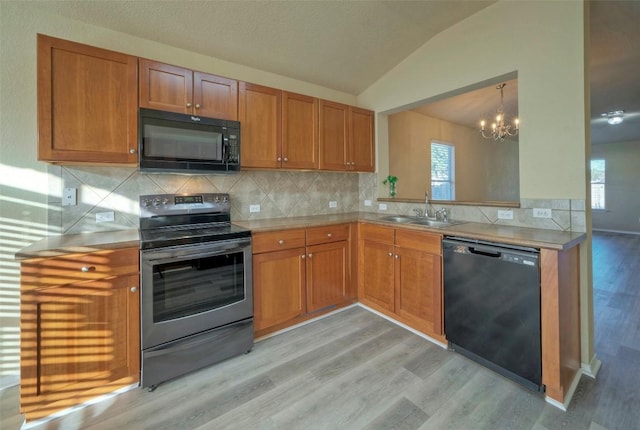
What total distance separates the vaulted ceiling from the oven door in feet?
5.61

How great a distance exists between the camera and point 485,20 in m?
2.33

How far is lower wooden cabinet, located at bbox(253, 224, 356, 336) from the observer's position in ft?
7.41

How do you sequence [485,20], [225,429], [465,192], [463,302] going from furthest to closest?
1. [465,192]
2. [485,20]
3. [463,302]
4. [225,429]

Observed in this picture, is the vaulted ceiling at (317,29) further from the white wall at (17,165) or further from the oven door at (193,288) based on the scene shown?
the oven door at (193,288)

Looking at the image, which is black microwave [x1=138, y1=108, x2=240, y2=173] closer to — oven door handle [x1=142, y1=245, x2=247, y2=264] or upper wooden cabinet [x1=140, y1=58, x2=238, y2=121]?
upper wooden cabinet [x1=140, y1=58, x2=238, y2=121]

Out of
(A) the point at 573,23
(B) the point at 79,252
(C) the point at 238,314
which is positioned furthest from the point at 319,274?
(A) the point at 573,23

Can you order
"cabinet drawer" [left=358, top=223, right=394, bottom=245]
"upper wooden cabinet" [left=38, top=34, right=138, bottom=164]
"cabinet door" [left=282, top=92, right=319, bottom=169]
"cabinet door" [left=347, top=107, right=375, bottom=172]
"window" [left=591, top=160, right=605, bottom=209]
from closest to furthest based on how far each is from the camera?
"upper wooden cabinet" [left=38, top=34, right=138, bottom=164] → "cabinet drawer" [left=358, top=223, right=394, bottom=245] → "cabinet door" [left=282, top=92, right=319, bottom=169] → "cabinet door" [left=347, top=107, right=375, bottom=172] → "window" [left=591, top=160, right=605, bottom=209]

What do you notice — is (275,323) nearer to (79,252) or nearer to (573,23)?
(79,252)

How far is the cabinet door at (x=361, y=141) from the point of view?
A: 3.15 meters

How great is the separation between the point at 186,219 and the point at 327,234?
1.25 metres

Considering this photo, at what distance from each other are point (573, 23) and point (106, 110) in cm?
316

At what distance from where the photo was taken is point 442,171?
5.09 metres

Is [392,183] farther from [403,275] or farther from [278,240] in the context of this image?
[278,240]

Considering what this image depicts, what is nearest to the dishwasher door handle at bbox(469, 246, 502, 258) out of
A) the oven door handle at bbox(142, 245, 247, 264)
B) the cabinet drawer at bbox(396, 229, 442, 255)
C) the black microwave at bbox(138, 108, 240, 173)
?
the cabinet drawer at bbox(396, 229, 442, 255)
